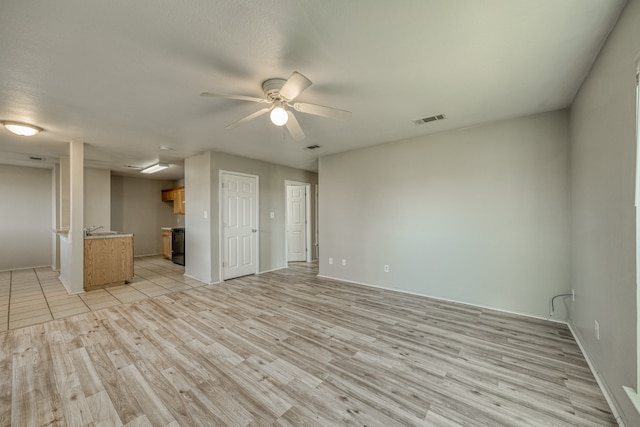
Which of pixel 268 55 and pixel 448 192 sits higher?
pixel 268 55

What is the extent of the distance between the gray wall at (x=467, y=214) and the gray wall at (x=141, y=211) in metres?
6.45

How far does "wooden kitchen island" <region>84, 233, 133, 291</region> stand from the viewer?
4.32 meters

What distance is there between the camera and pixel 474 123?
3299 mm

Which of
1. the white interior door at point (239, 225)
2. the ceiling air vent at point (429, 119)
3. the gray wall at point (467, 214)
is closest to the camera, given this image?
the gray wall at point (467, 214)

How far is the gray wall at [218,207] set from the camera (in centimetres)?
462

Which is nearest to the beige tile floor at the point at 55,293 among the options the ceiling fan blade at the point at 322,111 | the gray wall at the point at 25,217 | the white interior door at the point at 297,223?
the gray wall at the point at 25,217

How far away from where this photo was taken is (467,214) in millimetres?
3447

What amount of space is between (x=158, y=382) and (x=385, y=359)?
186 cm

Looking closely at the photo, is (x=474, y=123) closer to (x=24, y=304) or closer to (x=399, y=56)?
(x=399, y=56)

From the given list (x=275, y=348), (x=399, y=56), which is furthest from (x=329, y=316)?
(x=399, y=56)

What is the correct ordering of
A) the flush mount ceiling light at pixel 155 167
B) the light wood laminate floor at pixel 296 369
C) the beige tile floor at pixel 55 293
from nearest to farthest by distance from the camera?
the light wood laminate floor at pixel 296 369, the beige tile floor at pixel 55 293, the flush mount ceiling light at pixel 155 167

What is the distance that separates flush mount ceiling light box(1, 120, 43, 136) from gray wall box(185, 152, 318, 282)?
212cm

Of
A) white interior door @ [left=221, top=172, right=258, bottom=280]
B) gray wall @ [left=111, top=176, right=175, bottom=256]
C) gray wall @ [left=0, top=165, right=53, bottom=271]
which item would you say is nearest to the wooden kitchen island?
white interior door @ [left=221, top=172, right=258, bottom=280]

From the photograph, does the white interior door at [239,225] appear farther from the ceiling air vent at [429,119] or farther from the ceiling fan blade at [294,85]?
the ceiling air vent at [429,119]
